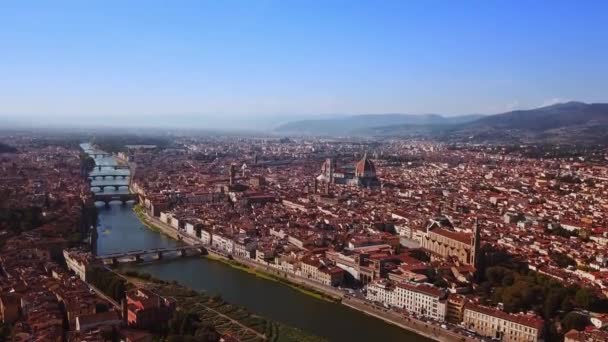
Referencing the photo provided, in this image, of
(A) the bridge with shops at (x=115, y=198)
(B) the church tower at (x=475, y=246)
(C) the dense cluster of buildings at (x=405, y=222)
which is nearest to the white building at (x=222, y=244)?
(C) the dense cluster of buildings at (x=405, y=222)

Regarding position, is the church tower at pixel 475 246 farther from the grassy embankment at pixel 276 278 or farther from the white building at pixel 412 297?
the grassy embankment at pixel 276 278

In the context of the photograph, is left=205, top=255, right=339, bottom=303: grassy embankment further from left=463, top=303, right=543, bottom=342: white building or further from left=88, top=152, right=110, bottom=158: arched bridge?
left=88, top=152, right=110, bottom=158: arched bridge

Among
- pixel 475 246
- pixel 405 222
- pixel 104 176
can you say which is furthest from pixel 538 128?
pixel 475 246

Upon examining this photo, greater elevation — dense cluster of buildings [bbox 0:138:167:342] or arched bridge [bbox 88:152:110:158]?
dense cluster of buildings [bbox 0:138:167:342]

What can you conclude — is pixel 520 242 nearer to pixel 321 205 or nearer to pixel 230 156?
pixel 321 205

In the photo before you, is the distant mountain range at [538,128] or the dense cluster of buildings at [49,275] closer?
the dense cluster of buildings at [49,275]

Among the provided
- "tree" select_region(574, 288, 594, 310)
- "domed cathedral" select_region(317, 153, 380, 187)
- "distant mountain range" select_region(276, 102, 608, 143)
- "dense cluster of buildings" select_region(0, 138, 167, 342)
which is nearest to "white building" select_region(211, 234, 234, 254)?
"dense cluster of buildings" select_region(0, 138, 167, 342)

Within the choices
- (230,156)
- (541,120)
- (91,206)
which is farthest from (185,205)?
(541,120)

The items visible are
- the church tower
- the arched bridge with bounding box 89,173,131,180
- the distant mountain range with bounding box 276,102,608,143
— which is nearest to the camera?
the church tower
